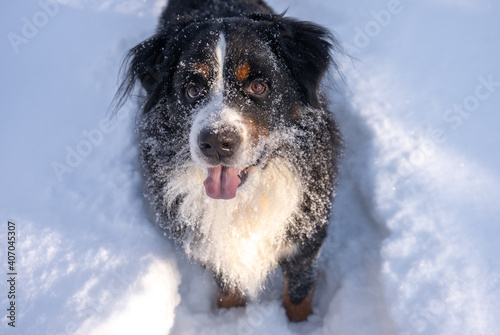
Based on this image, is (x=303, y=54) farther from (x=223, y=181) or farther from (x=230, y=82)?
(x=223, y=181)

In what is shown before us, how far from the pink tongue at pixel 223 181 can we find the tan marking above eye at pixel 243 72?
48 cm

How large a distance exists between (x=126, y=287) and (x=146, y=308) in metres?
0.19

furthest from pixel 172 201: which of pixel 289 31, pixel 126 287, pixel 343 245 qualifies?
pixel 343 245

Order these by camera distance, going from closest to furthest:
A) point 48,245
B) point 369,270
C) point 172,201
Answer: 1. point 172,201
2. point 48,245
3. point 369,270

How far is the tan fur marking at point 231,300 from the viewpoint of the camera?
2.80m

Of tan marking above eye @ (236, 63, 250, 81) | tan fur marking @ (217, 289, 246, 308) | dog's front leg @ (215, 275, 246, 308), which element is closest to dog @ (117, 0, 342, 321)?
tan marking above eye @ (236, 63, 250, 81)

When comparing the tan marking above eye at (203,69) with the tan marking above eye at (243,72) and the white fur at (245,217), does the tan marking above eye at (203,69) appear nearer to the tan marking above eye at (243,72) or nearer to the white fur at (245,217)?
the tan marking above eye at (243,72)

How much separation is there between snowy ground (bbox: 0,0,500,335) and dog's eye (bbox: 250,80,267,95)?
126cm

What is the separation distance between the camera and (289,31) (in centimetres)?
216

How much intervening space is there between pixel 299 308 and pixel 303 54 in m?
1.83

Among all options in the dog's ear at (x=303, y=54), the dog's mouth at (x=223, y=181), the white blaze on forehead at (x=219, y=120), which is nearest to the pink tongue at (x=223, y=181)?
the dog's mouth at (x=223, y=181)

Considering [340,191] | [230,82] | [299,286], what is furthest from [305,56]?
[299,286]

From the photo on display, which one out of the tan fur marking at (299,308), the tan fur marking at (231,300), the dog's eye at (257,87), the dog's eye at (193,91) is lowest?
the tan fur marking at (231,300)

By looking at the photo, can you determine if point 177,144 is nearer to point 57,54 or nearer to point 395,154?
point 395,154
